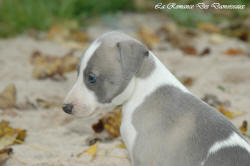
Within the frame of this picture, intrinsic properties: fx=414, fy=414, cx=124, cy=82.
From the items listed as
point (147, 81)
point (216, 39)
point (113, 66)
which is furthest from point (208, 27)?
point (113, 66)

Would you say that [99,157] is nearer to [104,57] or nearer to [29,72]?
[104,57]

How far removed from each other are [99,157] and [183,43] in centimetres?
349

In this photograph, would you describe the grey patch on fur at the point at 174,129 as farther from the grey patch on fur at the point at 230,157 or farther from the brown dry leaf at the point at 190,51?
the brown dry leaf at the point at 190,51

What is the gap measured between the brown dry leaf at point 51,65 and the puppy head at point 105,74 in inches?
89.0

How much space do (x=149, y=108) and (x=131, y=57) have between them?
0.36 meters

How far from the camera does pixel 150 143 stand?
260 cm

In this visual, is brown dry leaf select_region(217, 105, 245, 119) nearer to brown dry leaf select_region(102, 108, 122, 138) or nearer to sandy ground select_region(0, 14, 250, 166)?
sandy ground select_region(0, 14, 250, 166)

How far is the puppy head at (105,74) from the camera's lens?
8.58ft

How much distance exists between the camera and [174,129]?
2592 mm

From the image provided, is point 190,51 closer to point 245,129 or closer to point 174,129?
point 245,129

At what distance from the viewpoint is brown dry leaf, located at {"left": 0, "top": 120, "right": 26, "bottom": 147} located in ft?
11.1

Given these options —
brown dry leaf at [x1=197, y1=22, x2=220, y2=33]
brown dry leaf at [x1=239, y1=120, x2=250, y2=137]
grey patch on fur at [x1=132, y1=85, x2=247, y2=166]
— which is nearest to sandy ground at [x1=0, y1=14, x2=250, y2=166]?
brown dry leaf at [x1=239, y1=120, x2=250, y2=137]

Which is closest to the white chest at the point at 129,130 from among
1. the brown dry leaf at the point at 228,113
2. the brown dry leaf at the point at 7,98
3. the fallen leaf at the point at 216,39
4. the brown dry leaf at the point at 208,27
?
the brown dry leaf at the point at 228,113

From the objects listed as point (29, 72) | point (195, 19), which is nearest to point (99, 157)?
point (29, 72)
